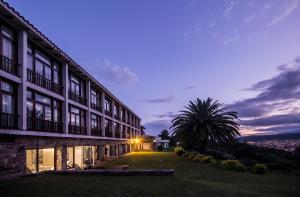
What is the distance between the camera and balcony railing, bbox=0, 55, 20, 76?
61.2 ft

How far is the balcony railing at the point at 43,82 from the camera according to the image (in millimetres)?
22616

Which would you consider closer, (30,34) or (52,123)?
(30,34)

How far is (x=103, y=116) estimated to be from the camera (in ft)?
149

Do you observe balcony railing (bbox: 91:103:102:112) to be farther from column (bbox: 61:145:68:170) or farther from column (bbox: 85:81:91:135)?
column (bbox: 61:145:68:170)

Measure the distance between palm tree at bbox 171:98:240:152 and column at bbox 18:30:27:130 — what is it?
24.0m

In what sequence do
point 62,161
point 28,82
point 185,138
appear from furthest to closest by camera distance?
point 185,138, point 62,161, point 28,82

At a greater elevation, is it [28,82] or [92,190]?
[28,82]

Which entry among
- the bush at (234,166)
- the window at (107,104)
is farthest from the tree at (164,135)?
the bush at (234,166)

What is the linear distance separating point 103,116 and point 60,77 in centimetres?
1685

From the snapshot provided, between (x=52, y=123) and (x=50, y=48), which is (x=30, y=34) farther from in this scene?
(x=52, y=123)

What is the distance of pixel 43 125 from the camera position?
2455 centimetres

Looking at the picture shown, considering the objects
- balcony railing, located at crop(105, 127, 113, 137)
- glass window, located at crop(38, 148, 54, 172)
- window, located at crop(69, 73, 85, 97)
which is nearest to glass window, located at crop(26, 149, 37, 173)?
glass window, located at crop(38, 148, 54, 172)

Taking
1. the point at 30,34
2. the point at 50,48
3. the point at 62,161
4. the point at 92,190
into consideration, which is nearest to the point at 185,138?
the point at 62,161

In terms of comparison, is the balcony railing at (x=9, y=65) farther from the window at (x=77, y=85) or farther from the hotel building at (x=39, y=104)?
the window at (x=77, y=85)
